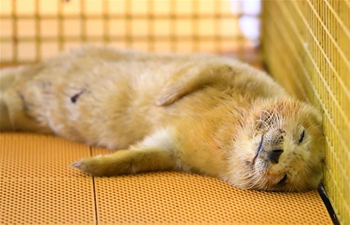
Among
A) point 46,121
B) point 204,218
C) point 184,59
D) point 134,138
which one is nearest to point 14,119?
point 46,121

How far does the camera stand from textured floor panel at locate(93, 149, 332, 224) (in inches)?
102

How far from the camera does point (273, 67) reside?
431 centimetres

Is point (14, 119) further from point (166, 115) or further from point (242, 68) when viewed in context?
point (242, 68)

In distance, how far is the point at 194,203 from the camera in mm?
2709

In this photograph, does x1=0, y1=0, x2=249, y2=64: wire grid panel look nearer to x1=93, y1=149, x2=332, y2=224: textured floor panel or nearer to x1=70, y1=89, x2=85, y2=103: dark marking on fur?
x1=70, y1=89, x2=85, y2=103: dark marking on fur

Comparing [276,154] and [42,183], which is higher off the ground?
[276,154]

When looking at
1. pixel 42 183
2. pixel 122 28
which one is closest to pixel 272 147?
pixel 42 183

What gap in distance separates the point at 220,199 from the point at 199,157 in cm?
29

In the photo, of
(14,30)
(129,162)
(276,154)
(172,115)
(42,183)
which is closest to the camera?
(276,154)

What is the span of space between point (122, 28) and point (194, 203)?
326 cm

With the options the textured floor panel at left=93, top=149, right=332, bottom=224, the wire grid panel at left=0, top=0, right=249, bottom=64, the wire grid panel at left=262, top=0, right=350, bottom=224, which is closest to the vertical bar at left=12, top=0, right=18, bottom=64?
the wire grid panel at left=0, top=0, right=249, bottom=64

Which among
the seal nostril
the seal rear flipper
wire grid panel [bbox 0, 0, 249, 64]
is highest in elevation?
the seal nostril

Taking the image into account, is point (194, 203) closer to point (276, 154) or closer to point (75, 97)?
point (276, 154)

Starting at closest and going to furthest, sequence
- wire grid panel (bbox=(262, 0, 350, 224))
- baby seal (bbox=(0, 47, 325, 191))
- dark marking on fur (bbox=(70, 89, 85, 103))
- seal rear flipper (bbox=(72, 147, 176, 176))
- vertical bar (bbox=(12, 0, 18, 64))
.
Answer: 1. wire grid panel (bbox=(262, 0, 350, 224))
2. baby seal (bbox=(0, 47, 325, 191))
3. seal rear flipper (bbox=(72, 147, 176, 176))
4. dark marking on fur (bbox=(70, 89, 85, 103))
5. vertical bar (bbox=(12, 0, 18, 64))
